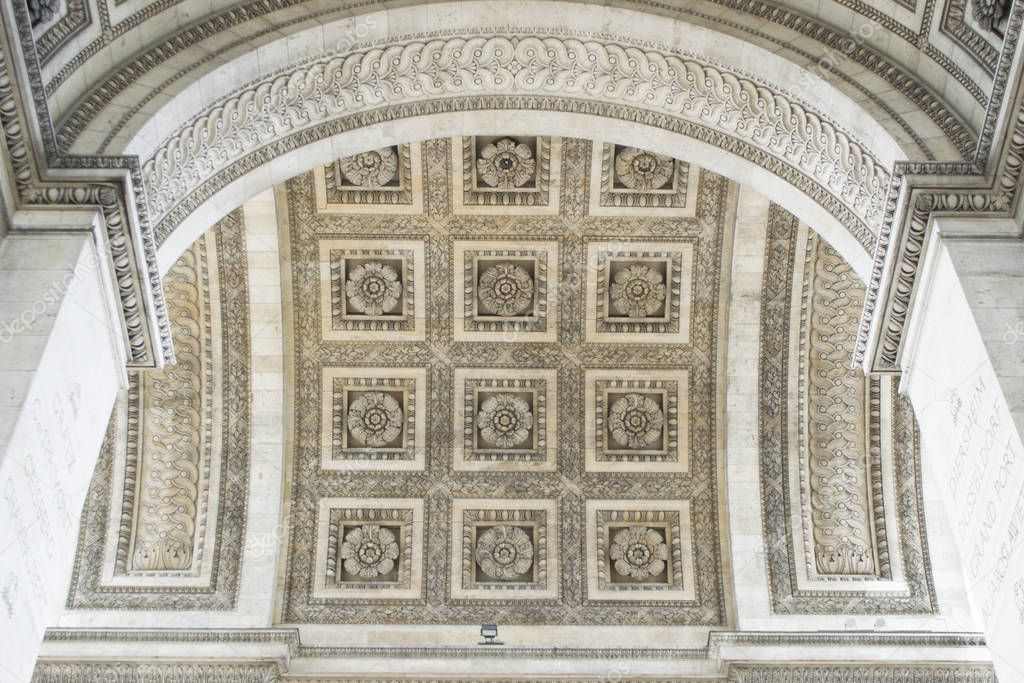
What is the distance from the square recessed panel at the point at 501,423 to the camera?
52.5ft

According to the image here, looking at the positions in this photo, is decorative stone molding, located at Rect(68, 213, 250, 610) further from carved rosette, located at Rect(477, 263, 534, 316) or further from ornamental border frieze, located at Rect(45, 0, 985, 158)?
ornamental border frieze, located at Rect(45, 0, 985, 158)

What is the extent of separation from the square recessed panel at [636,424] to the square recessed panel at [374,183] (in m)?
3.66

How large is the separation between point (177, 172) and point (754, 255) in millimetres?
8424

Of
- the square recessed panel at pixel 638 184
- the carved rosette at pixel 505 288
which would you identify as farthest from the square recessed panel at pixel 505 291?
the square recessed panel at pixel 638 184

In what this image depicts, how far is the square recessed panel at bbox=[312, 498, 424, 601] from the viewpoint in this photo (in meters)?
15.5

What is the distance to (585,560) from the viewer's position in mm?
15773

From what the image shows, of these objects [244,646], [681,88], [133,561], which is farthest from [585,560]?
[681,88]

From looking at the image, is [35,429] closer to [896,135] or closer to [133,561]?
[896,135]

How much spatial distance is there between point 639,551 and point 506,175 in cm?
547

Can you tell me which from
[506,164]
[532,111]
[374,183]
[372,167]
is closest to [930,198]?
[532,111]

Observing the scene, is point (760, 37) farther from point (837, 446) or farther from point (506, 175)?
point (837, 446)

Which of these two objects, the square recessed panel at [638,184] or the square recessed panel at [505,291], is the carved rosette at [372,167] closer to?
the square recessed panel at [505,291]

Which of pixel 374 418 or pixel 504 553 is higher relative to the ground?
pixel 374 418

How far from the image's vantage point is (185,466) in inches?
612
